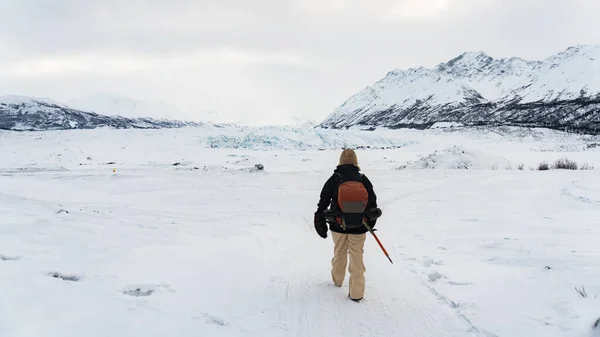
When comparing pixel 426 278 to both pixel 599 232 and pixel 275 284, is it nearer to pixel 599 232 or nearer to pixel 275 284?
pixel 275 284

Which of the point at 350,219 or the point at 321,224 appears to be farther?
the point at 321,224

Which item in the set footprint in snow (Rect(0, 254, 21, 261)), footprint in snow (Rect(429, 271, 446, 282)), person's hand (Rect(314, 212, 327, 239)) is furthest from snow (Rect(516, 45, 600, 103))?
footprint in snow (Rect(0, 254, 21, 261))

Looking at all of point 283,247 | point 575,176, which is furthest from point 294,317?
point 575,176

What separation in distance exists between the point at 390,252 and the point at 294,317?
134 inches

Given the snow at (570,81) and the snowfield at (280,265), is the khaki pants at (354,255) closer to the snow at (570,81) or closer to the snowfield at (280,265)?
the snowfield at (280,265)

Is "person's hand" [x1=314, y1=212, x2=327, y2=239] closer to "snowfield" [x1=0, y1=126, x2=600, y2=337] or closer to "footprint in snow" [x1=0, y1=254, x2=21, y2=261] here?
"snowfield" [x1=0, y1=126, x2=600, y2=337]

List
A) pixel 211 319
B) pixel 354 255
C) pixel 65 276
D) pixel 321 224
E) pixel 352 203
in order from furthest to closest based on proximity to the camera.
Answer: pixel 321 224 < pixel 354 255 < pixel 352 203 < pixel 65 276 < pixel 211 319

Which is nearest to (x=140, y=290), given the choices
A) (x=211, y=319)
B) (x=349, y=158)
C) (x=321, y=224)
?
(x=211, y=319)

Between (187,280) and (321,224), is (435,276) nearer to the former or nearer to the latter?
(321,224)

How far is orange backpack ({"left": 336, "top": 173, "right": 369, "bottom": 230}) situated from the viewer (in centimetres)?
500

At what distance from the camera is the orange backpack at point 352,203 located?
16.4 ft

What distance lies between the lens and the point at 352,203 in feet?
16.4

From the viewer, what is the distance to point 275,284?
5.75 m

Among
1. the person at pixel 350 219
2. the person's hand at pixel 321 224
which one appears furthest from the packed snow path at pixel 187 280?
the person's hand at pixel 321 224
